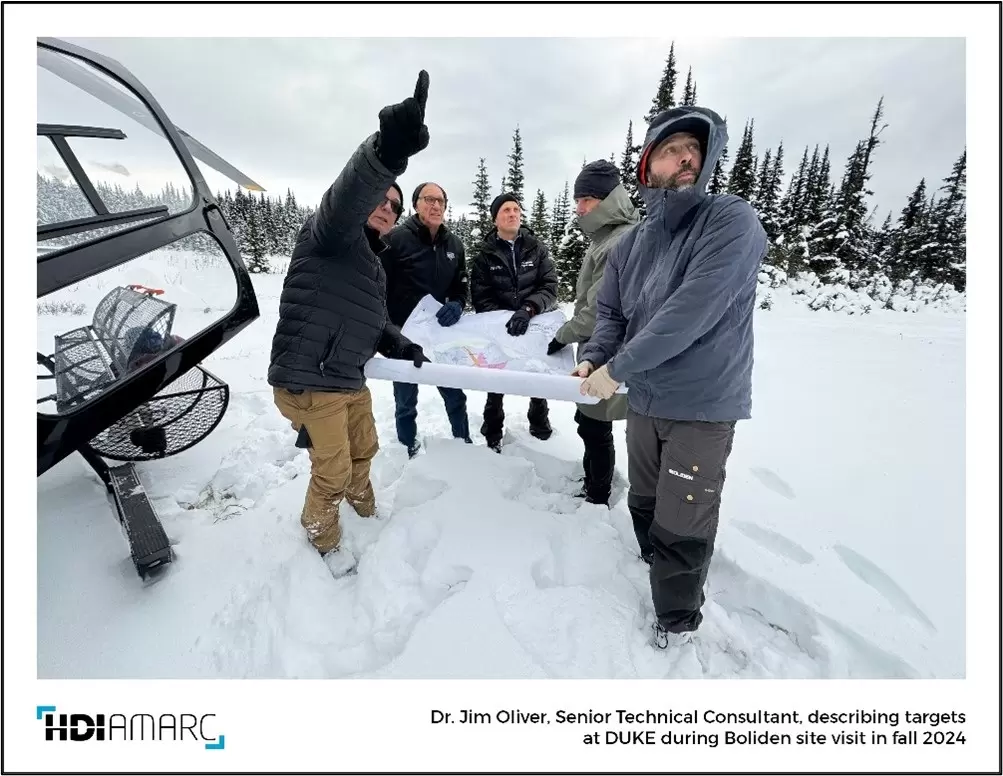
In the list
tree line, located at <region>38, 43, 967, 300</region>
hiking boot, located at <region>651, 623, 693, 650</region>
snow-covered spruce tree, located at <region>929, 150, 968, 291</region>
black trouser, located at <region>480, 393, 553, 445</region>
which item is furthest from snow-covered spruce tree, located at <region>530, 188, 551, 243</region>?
hiking boot, located at <region>651, 623, 693, 650</region>

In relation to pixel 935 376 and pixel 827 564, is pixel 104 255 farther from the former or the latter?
pixel 935 376

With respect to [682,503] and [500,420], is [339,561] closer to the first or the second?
[500,420]

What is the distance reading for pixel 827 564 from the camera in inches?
93.9

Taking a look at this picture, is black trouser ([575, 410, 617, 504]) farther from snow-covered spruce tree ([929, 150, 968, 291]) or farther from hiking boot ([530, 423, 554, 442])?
snow-covered spruce tree ([929, 150, 968, 291])

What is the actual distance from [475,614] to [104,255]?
8.62 ft

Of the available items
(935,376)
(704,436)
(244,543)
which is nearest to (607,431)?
(704,436)

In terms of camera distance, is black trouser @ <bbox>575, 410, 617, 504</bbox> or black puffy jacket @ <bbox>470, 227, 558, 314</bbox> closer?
black trouser @ <bbox>575, 410, 617, 504</bbox>

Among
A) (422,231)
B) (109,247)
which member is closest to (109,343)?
(109,247)

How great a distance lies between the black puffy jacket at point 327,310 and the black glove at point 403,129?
0.41 metres

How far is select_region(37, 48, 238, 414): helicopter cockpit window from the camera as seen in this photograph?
209cm

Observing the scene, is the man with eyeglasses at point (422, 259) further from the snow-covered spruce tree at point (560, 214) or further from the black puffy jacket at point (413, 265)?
the snow-covered spruce tree at point (560, 214)

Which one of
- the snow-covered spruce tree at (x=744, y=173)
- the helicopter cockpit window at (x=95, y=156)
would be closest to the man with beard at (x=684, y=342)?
the helicopter cockpit window at (x=95, y=156)

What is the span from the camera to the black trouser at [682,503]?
5.99ft

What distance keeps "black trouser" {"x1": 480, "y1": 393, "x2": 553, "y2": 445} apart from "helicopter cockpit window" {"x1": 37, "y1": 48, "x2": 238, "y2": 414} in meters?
2.14
